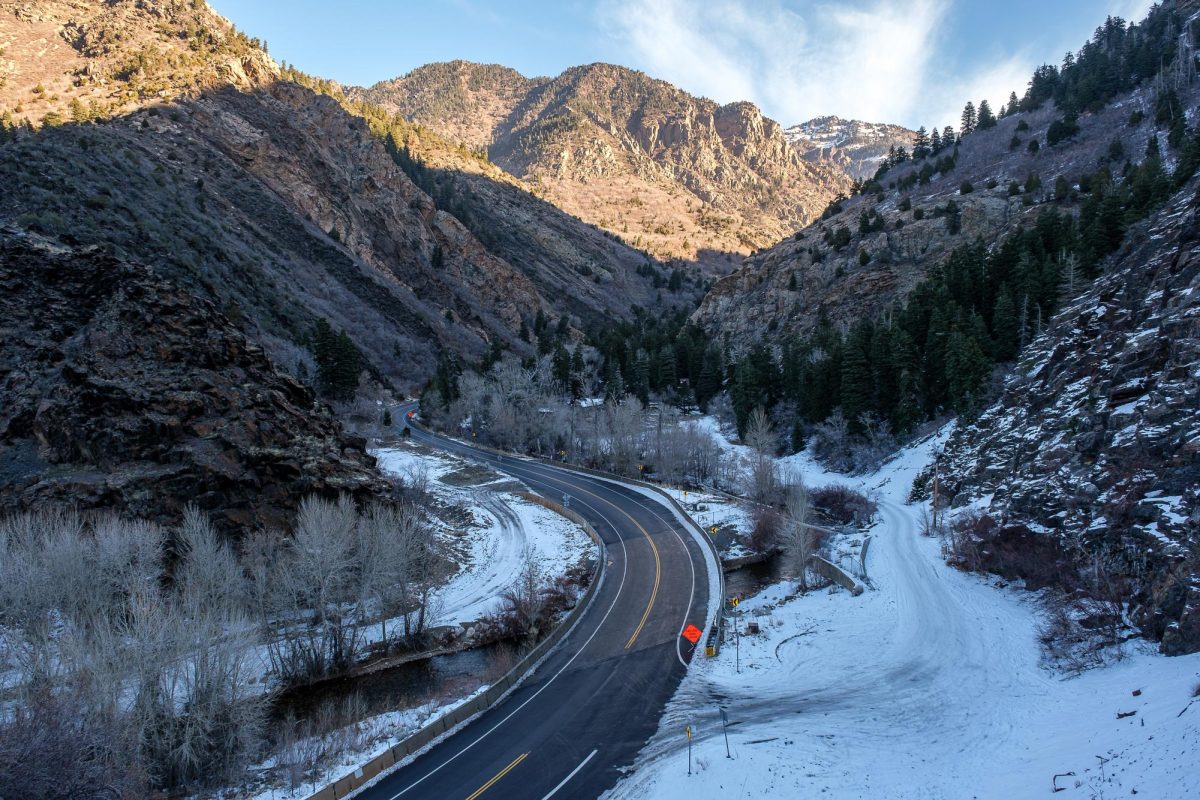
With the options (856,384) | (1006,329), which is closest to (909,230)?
(1006,329)

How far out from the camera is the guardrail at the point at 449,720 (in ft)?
57.4

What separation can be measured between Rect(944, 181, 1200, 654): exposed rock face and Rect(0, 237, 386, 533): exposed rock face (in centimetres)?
3558

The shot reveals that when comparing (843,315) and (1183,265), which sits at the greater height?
(843,315)

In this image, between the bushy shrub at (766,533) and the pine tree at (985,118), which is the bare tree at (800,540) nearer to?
the bushy shrub at (766,533)

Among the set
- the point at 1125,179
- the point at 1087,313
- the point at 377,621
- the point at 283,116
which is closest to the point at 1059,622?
the point at 1087,313

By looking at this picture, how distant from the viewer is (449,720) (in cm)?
2127

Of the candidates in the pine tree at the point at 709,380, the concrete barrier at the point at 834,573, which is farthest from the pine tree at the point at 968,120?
the concrete barrier at the point at 834,573

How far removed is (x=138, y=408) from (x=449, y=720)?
24.5 m

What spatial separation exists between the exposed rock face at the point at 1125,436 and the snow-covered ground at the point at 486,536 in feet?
86.5

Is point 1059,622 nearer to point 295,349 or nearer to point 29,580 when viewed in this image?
point 29,580

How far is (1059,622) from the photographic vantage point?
2052 cm

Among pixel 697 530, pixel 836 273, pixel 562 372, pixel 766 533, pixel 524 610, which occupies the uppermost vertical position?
pixel 836 273

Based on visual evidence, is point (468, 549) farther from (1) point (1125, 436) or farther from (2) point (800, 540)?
(1) point (1125, 436)

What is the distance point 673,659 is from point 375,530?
16309mm
